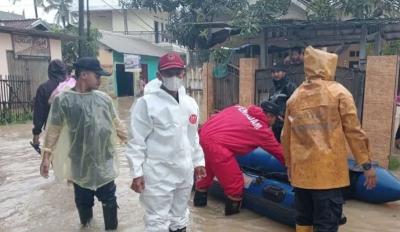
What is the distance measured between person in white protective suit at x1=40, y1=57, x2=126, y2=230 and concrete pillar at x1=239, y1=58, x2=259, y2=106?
4.61 metres

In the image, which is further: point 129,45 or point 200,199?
point 129,45

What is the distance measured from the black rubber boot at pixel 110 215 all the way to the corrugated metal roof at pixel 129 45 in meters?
20.9

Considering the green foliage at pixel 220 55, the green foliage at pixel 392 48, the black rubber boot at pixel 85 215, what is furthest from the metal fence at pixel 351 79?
the green foliage at pixel 392 48

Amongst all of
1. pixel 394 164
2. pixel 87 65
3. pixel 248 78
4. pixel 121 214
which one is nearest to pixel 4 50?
pixel 248 78

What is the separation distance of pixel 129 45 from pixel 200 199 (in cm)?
2356

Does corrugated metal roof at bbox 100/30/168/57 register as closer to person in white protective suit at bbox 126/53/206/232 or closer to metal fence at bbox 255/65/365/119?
metal fence at bbox 255/65/365/119

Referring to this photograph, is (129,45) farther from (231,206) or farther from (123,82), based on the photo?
(231,206)

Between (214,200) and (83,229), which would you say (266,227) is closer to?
(214,200)

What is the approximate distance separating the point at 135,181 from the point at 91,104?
117 cm

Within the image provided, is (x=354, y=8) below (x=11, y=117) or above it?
above

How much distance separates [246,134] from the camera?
452 centimetres

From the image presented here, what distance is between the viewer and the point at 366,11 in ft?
25.9

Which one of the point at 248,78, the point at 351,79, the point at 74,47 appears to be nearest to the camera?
the point at 351,79

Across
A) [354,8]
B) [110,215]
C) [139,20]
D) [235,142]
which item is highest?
[139,20]
